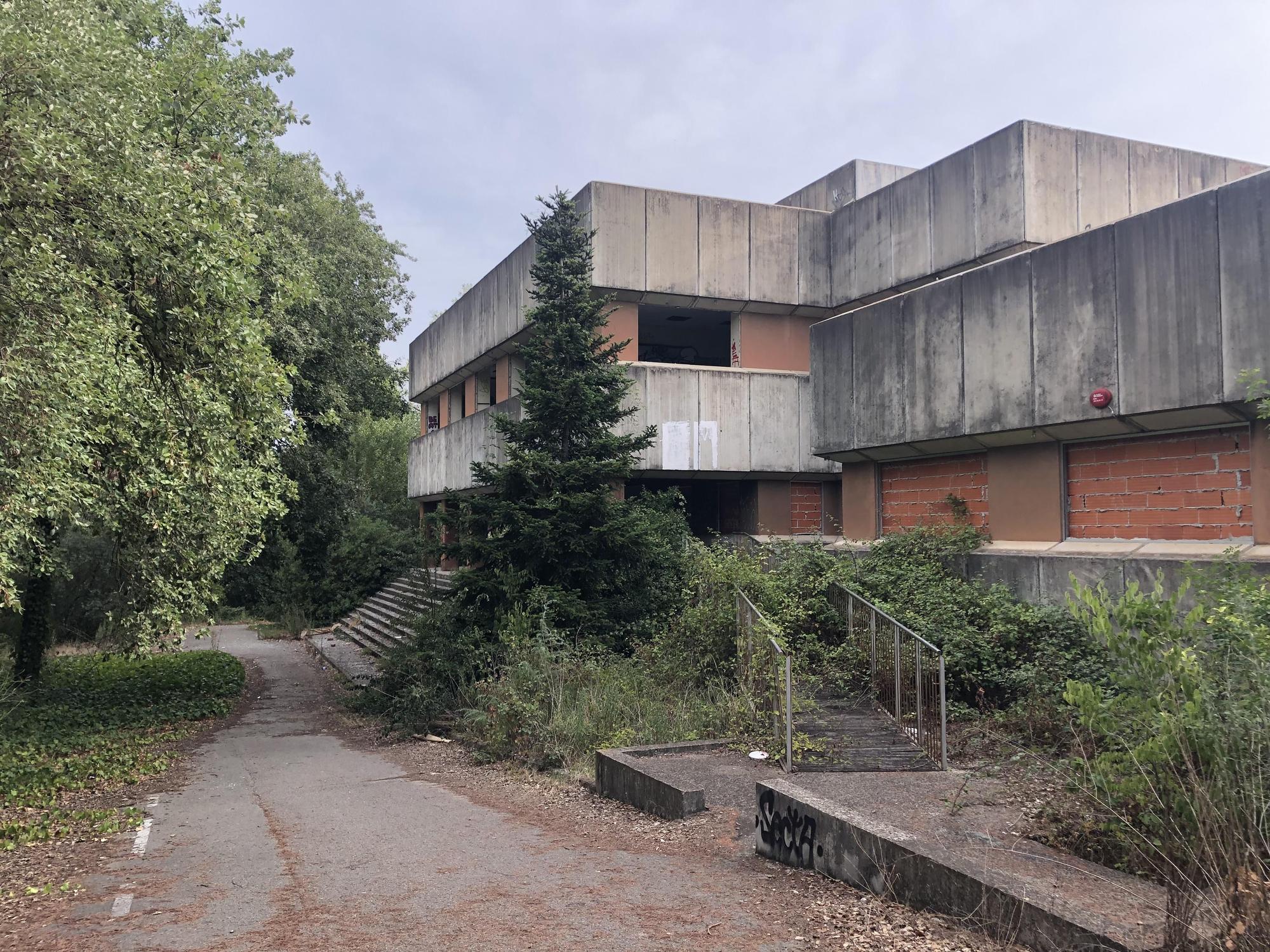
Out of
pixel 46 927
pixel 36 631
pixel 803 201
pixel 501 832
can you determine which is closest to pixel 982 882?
pixel 501 832

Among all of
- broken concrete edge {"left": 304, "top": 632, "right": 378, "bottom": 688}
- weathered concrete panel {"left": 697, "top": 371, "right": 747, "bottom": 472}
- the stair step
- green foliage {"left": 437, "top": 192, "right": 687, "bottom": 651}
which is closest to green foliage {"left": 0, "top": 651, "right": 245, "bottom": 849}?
broken concrete edge {"left": 304, "top": 632, "right": 378, "bottom": 688}

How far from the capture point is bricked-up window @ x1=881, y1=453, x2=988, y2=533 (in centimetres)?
1345

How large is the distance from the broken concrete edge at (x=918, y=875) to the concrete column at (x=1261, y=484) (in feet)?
19.9

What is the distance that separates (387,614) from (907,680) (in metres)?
18.1

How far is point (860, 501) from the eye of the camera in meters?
15.5

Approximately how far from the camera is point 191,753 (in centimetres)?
1312

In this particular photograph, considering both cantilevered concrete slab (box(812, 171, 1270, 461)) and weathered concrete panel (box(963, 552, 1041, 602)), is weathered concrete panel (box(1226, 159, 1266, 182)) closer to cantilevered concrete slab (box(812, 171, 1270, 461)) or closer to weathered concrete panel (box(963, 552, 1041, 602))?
cantilevered concrete slab (box(812, 171, 1270, 461))

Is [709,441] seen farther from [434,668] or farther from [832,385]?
[434,668]

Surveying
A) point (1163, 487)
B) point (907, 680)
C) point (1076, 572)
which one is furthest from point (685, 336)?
point (907, 680)

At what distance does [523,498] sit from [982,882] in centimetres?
940

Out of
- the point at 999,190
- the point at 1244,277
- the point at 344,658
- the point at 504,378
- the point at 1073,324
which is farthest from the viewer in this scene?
the point at 344,658

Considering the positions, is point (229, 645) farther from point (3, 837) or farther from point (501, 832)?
point (501, 832)

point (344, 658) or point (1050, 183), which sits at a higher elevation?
point (1050, 183)

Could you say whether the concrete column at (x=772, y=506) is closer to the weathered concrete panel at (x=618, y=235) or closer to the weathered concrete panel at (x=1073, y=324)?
the weathered concrete panel at (x=618, y=235)
